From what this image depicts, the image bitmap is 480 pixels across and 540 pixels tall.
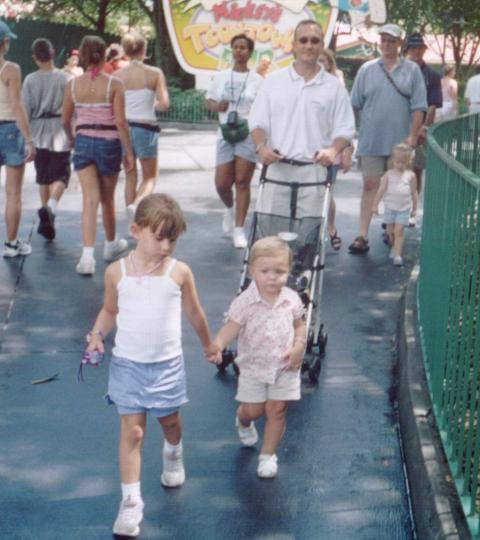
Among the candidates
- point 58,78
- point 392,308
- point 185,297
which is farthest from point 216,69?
point 185,297

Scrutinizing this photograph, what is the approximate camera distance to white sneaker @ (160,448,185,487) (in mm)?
5227

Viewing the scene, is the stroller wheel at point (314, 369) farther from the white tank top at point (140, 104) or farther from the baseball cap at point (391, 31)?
the white tank top at point (140, 104)

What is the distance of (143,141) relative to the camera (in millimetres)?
10836

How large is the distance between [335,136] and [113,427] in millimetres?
2728

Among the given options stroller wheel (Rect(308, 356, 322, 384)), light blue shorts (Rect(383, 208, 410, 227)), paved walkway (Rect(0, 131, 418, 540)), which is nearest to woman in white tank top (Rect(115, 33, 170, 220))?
paved walkway (Rect(0, 131, 418, 540))

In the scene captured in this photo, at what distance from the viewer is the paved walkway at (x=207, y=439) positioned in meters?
4.93

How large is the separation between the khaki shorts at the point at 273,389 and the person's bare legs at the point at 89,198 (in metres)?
4.25

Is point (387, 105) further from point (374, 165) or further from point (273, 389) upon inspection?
point (273, 389)

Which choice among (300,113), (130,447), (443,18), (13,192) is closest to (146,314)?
(130,447)

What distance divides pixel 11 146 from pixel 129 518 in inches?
216

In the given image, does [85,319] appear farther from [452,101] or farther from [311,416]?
[452,101]

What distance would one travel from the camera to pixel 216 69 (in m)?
21.0

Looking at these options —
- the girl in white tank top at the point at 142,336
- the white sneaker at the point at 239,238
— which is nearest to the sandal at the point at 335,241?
the white sneaker at the point at 239,238

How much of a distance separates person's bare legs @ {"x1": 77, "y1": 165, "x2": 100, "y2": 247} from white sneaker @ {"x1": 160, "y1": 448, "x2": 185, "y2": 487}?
4.42 meters
